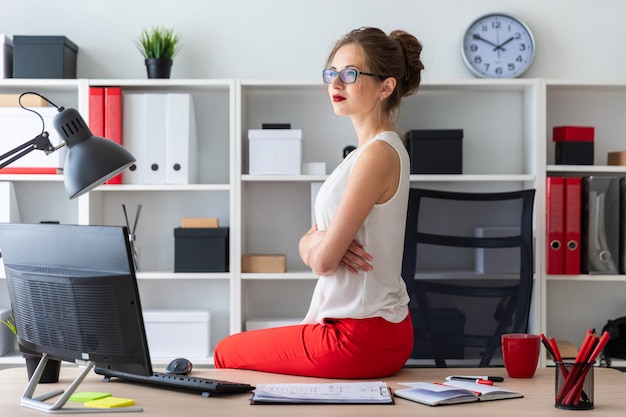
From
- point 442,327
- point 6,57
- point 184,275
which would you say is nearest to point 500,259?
point 442,327

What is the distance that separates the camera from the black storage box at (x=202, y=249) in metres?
3.27

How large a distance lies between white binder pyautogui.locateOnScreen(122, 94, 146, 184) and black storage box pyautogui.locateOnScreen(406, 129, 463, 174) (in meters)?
1.14

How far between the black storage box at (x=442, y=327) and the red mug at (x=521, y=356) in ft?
3.35

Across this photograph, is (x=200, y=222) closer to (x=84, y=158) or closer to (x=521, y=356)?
(x=84, y=158)

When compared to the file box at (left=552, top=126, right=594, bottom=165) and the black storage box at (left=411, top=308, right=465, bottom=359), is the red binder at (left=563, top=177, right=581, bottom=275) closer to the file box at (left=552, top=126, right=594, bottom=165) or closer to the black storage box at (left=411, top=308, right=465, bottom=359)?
the file box at (left=552, top=126, right=594, bottom=165)

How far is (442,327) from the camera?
9.11ft

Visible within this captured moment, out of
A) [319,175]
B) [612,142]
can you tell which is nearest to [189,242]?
[319,175]

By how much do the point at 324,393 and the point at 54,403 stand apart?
0.51 metres

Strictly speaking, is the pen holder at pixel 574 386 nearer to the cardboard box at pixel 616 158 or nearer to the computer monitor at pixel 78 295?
the computer monitor at pixel 78 295

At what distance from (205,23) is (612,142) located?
1.91 meters

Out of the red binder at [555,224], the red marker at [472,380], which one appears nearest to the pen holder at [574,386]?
the red marker at [472,380]

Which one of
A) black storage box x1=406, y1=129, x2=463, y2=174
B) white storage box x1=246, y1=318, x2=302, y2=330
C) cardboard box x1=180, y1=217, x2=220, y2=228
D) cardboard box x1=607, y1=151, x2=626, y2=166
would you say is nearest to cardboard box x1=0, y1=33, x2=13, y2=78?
cardboard box x1=180, y1=217, x2=220, y2=228

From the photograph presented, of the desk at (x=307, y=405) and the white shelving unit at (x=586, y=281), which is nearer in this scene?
the desk at (x=307, y=405)

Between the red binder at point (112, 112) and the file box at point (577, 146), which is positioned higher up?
the red binder at point (112, 112)
